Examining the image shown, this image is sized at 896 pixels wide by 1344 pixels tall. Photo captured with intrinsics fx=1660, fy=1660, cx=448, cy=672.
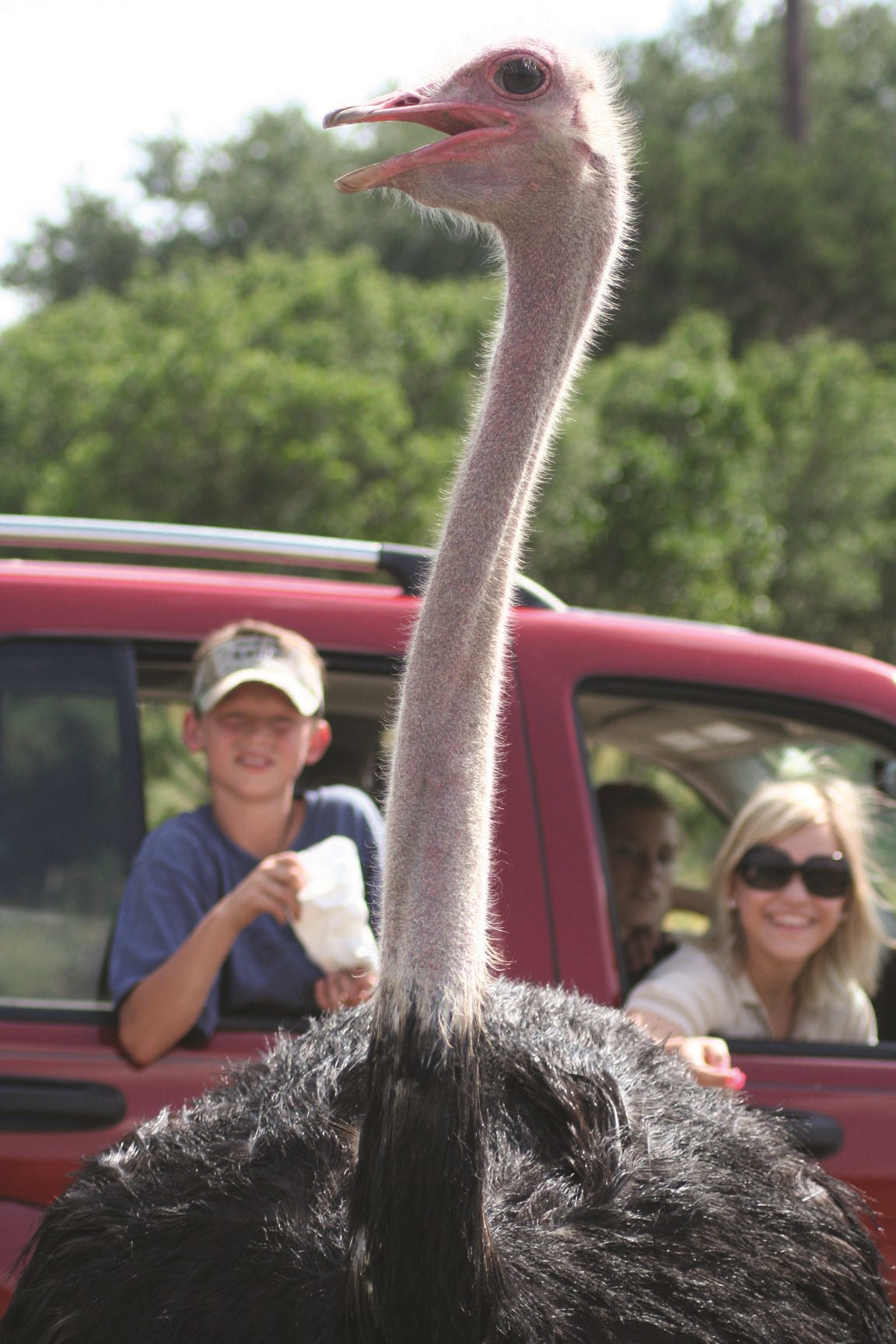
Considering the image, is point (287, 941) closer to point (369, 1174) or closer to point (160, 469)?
point (369, 1174)

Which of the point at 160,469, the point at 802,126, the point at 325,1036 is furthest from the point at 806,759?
the point at 802,126

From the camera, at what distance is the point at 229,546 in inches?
117

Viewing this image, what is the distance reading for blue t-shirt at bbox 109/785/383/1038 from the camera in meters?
2.57

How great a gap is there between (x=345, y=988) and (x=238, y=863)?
388 millimetres

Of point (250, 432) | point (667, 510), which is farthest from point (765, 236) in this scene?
point (250, 432)

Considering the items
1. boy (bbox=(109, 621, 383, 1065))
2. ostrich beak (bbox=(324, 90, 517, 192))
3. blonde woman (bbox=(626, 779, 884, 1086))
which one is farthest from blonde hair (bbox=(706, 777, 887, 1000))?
ostrich beak (bbox=(324, 90, 517, 192))

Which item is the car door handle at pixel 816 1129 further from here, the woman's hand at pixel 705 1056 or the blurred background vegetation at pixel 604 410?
the blurred background vegetation at pixel 604 410

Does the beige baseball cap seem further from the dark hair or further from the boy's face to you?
the dark hair

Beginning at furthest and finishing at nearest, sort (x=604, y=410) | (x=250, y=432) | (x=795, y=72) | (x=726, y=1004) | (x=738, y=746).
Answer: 1. (x=795, y=72)
2. (x=604, y=410)
3. (x=250, y=432)
4. (x=738, y=746)
5. (x=726, y=1004)

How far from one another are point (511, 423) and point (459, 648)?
27 centimetres

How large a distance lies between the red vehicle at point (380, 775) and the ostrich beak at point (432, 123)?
2.93 ft

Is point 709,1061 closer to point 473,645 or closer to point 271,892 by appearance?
point 271,892

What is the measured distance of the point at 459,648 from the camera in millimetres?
1783

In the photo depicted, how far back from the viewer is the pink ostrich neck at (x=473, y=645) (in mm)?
1720
